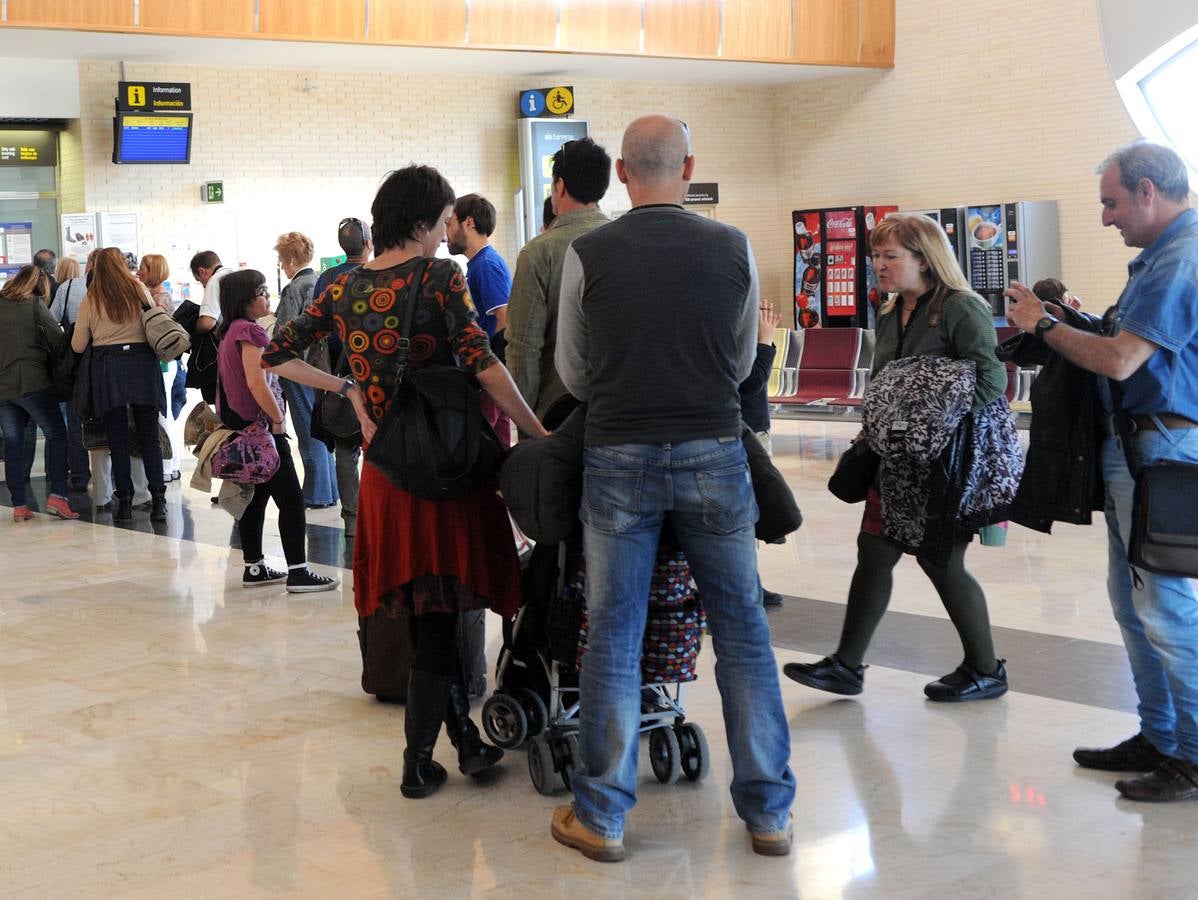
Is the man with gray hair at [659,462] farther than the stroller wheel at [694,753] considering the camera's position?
No

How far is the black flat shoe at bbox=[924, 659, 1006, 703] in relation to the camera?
164 inches

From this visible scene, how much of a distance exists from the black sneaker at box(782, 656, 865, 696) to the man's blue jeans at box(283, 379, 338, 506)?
455 centimetres

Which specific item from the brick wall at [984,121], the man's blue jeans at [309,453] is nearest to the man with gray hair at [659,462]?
the man's blue jeans at [309,453]

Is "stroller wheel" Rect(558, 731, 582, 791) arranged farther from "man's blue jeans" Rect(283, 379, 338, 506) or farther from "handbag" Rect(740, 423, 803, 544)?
"man's blue jeans" Rect(283, 379, 338, 506)

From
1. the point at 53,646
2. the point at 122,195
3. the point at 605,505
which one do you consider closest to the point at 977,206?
the point at 122,195

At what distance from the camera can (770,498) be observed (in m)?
3.10

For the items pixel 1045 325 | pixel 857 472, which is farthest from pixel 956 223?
pixel 1045 325

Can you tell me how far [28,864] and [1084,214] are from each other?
12.9 m

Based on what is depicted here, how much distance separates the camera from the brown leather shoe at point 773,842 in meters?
3.06

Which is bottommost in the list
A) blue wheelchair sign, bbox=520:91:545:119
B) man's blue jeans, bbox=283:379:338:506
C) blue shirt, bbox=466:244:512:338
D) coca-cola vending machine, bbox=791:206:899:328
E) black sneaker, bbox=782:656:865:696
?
black sneaker, bbox=782:656:865:696

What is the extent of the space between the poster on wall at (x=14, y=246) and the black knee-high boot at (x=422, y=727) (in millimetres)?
10909

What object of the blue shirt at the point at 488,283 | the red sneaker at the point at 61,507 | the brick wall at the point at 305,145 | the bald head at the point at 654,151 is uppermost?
the brick wall at the point at 305,145

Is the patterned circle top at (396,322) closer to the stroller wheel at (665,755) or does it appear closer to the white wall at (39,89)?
the stroller wheel at (665,755)

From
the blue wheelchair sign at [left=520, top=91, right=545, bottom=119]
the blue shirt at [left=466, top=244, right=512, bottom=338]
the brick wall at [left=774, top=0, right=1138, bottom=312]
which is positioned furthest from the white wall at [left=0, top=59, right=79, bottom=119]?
the blue shirt at [left=466, top=244, right=512, bottom=338]
